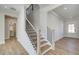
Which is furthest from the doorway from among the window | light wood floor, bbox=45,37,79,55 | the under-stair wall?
the window

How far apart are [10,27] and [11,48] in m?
0.33

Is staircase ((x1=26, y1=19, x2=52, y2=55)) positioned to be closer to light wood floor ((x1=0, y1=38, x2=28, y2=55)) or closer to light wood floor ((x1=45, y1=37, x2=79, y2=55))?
light wood floor ((x1=45, y1=37, x2=79, y2=55))

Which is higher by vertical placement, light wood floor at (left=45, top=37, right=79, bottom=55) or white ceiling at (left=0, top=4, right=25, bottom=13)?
white ceiling at (left=0, top=4, right=25, bottom=13)

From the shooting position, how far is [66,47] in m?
1.56

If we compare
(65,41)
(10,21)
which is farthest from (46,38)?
(10,21)

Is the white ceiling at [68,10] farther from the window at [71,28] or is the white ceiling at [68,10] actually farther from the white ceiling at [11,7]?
the white ceiling at [11,7]

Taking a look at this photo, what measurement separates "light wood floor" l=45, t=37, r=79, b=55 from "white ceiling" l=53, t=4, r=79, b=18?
1.19 ft

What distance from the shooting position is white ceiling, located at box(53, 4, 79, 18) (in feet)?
5.04

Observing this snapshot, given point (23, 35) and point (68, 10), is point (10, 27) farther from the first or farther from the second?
point (68, 10)

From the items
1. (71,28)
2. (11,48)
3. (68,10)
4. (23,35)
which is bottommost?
(11,48)

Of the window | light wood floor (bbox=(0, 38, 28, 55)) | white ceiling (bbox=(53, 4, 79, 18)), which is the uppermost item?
white ceiling (bbox=(53, 4, 79, 18))

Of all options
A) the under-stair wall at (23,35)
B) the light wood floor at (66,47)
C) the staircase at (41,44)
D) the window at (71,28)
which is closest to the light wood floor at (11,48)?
the under-stair wall at (23,35)

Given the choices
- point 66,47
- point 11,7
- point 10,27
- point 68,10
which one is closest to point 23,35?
point 10,27
